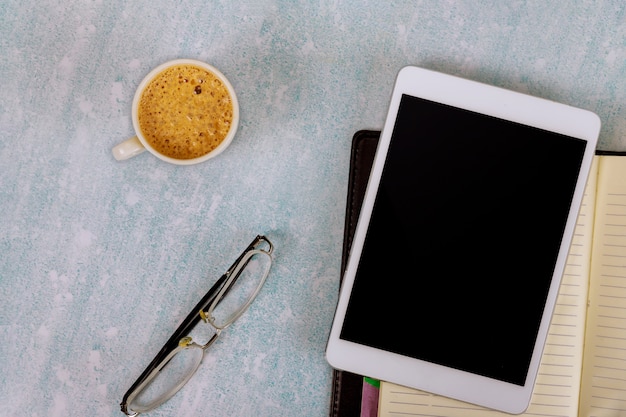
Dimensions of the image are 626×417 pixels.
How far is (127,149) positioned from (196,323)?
211 millimetres

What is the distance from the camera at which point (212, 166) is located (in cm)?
68

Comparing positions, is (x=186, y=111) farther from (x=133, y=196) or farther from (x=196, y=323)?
(x=196, y=323)

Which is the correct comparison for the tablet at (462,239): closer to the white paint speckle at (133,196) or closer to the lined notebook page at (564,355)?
the lined notebook page at (564,355)

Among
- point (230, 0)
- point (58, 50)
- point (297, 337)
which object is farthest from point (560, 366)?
point (58, 50)

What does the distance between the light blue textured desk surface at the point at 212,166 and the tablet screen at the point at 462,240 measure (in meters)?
0.08

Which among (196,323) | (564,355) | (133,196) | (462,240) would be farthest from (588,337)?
(133,196)

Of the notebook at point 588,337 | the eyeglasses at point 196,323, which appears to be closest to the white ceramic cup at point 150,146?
the eyeglasses at point 196,323

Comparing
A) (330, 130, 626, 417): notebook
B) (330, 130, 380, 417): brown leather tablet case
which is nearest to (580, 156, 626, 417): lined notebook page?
(330, 130, 626, 417): notebook

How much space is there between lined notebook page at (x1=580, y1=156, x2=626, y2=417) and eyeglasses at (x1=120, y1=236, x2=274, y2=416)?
370 millimetres

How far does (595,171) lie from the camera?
2.11 feet

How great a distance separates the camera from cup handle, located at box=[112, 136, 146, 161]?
2.07 feet

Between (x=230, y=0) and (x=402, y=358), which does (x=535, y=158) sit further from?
(x=230, y=0)

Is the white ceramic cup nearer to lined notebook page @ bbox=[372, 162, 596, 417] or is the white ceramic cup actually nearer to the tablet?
the tablet

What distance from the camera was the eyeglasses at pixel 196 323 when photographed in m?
0.66
